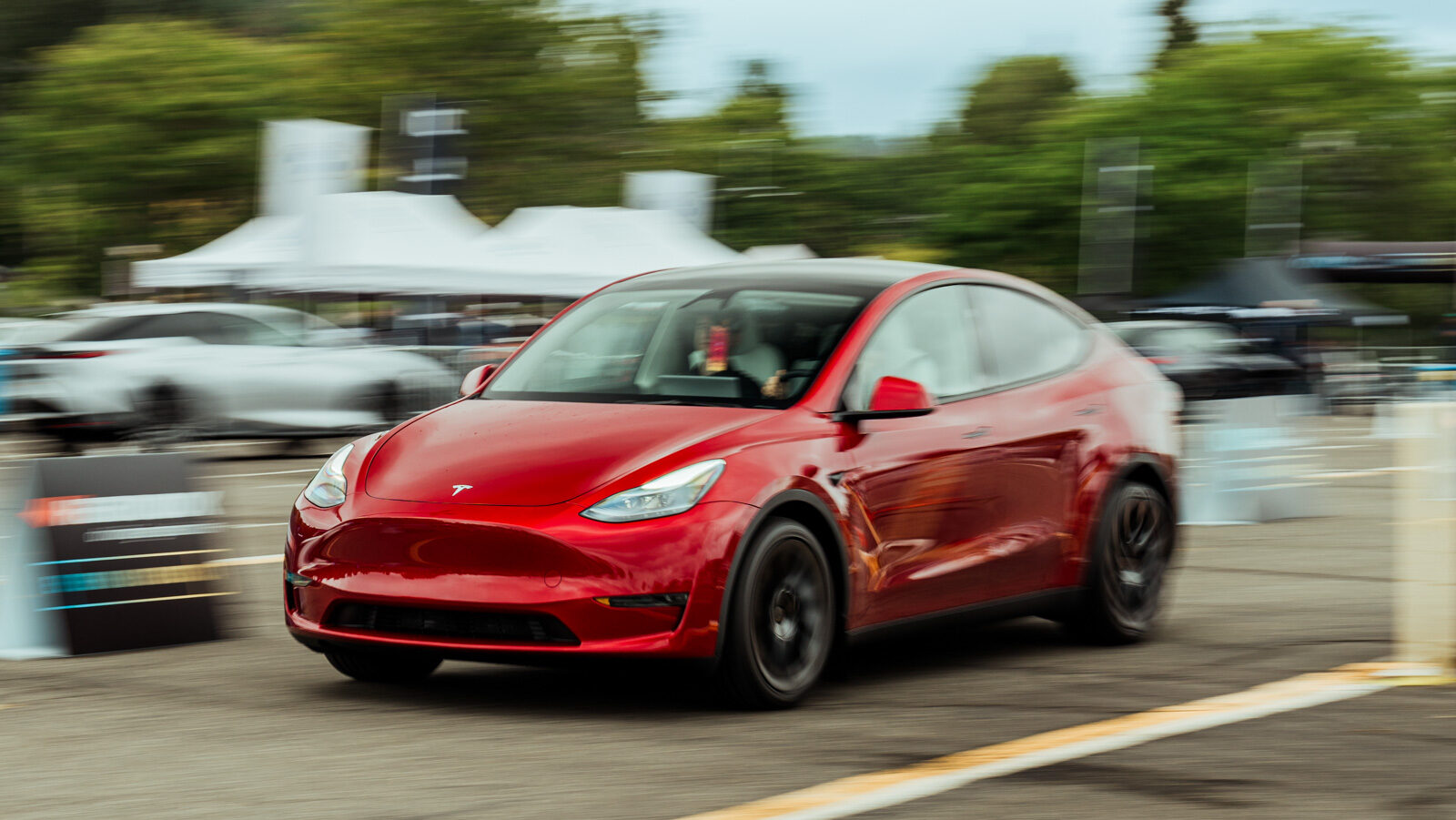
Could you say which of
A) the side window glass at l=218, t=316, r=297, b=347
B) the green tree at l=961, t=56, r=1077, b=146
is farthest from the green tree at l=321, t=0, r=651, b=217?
the green tree at l=961, t=56, r=1077, b=146

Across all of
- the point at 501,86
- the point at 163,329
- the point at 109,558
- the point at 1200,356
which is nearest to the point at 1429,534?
the point at 109,558

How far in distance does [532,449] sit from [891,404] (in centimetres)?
119

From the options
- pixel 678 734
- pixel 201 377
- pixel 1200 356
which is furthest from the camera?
pixel 1200 356

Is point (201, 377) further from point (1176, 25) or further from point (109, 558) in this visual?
point (1176, 25)

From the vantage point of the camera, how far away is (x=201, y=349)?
1858 cm

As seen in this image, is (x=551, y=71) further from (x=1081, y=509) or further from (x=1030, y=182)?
(x=1081, y=509)

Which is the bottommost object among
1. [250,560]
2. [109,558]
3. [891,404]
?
[250,560]

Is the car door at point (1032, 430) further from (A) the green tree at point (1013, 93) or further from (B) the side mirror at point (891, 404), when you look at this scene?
(A) the green tree at point (1013, 93)

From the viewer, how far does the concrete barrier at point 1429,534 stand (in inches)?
257

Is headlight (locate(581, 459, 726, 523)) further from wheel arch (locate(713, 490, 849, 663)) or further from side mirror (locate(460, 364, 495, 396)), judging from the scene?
side mirror (locate(460, 364, 495, 396))

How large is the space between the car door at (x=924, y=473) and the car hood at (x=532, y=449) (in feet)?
1.51

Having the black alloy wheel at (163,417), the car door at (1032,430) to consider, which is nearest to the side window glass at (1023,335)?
the car door at (1032,430)

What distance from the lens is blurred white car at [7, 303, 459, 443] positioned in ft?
59.1

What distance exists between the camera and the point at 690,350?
668cm
